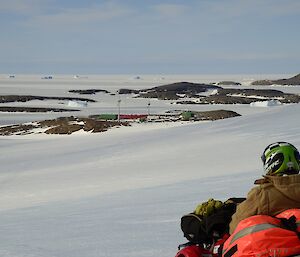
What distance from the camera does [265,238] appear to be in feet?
8.32

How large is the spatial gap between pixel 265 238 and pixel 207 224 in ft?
2.43

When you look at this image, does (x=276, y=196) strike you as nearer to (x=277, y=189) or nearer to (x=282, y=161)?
(x=277, y=189)

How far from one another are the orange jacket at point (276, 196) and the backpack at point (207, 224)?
1.41 ft

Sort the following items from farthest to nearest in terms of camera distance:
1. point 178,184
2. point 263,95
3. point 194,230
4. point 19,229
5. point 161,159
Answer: point 263,95
point 161,159
point 178,184
point 19,229
point 194,230

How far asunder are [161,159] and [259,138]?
2921 millimetres

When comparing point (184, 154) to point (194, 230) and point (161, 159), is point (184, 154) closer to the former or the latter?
point (161, 159)

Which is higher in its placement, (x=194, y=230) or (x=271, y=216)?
(x=271, y=216)

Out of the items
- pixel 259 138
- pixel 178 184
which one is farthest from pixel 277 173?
pixel 259 138

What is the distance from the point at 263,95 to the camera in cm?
8512

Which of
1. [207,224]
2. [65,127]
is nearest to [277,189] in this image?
[207,224]

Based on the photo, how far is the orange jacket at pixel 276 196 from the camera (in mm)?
2791

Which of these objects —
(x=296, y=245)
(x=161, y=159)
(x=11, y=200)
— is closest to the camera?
(x=296, y=245)

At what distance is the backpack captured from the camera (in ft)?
10.7

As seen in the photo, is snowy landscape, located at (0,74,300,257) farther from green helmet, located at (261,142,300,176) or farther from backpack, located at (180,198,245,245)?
green helmet, located at (261,142,300,176)
